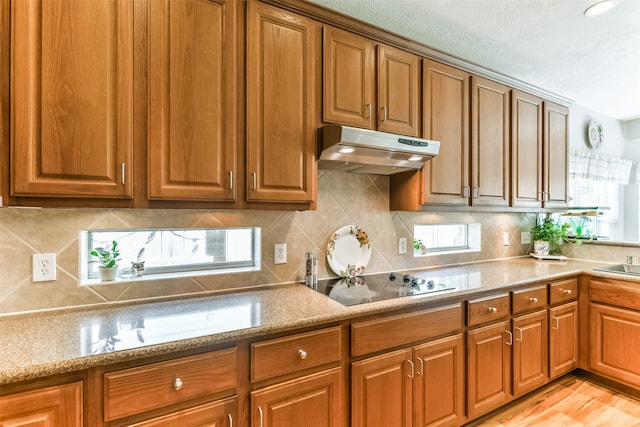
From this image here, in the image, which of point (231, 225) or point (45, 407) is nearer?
point (45, 407)

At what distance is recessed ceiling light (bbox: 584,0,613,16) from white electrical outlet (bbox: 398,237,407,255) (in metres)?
1.70

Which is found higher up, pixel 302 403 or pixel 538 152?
pixel 538 152

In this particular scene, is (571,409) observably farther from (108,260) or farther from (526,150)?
(108,260)

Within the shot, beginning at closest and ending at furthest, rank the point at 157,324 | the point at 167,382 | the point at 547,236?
the point at 167,382, the point at 157,324, the point at 547,236

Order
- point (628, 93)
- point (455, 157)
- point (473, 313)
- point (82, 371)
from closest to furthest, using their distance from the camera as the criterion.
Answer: point (82, 371) < point (473, 313) < point (455, 157) < point (628, 93)

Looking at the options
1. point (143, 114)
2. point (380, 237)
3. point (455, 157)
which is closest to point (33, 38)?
point (143, 114)

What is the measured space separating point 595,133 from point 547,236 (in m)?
1.60

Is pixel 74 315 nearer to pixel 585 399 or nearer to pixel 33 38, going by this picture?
pixel 33 38

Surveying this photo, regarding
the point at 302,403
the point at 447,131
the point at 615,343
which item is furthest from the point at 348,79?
the point at 615,343

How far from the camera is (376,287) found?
189cm

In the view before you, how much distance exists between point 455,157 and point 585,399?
1977 millimetres

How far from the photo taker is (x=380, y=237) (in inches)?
91.0

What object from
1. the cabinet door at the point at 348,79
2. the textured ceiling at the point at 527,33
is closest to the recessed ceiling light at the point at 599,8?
the textured ceiling at the point at 527,33

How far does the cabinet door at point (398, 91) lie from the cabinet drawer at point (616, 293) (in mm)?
1868
